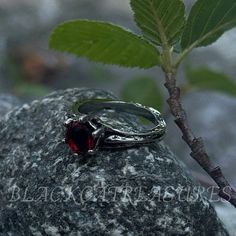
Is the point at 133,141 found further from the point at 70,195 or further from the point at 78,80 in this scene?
the point at 78,80

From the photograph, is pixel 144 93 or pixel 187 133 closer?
pixel 187 133

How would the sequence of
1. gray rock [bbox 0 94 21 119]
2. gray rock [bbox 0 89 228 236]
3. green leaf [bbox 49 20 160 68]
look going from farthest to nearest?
gray rock [bbox 0 94 21 119]
green leaf [bbox 49 20 160 68]
gray rock [bbox 0 89 228 236]

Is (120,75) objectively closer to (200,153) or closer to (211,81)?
(211,81)

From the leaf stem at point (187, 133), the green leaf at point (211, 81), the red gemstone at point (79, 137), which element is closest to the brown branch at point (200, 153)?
the leaf stem at point (187, 133)

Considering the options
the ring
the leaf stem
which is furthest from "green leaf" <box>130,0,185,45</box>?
the ring

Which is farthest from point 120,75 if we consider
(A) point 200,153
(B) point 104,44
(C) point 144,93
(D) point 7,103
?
(A) point 200,153

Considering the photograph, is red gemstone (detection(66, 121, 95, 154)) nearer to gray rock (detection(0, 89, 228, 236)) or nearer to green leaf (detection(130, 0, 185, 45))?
gray rock (detection(0, 89, 228, 236))
